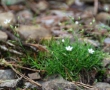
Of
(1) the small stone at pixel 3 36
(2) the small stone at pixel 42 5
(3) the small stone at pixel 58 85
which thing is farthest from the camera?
(2) the small stone at pixel 42 5

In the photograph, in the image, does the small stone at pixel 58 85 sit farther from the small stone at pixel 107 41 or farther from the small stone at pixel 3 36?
the small stone at pixel 107 41

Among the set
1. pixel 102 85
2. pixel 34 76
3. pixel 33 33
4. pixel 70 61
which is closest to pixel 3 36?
pixel 33 33

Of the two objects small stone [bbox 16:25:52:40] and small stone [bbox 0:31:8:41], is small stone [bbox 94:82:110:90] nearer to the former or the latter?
small stone [bbox 16:25:52:40]

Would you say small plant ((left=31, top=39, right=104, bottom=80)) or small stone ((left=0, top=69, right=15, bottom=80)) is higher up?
small plant ((left=31, top=39, right=104, bottom=80))

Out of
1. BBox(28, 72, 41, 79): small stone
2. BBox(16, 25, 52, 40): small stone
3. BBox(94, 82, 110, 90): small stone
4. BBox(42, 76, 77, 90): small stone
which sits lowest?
BBox(94, 82, 110, 90): small stone

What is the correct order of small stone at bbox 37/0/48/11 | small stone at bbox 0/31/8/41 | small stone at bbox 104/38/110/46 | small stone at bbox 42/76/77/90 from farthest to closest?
small stone at bbox 37/0/48/11 < small stone at bbox 104/38/110/46 < small stone at bbox 0/31/8/41 < small stone at bbox 42/76/77/90

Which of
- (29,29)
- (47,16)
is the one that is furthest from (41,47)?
(47,16)

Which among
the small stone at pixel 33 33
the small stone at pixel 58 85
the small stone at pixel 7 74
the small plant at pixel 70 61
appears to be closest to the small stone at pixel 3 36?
the small stone at pixel 33 33

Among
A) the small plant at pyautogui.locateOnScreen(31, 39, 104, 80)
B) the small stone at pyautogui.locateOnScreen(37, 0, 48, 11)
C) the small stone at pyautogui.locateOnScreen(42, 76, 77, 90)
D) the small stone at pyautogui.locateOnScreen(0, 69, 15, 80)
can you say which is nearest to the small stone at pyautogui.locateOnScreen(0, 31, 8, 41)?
the small stone at pyautogui.locateOnScreen(0, 69, 15, 80)

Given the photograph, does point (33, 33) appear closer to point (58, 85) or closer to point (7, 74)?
point (7, 74)
